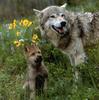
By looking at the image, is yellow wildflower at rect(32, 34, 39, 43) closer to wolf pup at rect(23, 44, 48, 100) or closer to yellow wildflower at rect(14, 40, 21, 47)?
yellow wildflower at rect(14, 40, 21, 47)

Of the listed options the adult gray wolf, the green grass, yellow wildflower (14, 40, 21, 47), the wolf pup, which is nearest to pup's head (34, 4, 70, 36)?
the adult gray wolf

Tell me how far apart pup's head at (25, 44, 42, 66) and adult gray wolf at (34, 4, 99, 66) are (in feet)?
2.93

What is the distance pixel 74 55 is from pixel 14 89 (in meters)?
1.25

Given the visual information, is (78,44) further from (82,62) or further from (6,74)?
(6,74)

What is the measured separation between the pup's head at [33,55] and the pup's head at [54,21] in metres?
0.87

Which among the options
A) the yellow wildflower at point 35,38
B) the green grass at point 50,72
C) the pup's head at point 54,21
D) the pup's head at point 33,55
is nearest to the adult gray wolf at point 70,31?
the pup's head at point 54,21

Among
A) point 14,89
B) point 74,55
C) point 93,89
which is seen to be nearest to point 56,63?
point 74,55

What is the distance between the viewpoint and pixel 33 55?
23.8 feet

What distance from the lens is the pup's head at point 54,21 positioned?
26.4 ft

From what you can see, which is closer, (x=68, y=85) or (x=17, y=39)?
(x=68, y=85)

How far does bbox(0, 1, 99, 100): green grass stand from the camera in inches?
281

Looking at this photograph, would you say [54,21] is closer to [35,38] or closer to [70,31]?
[70,31]

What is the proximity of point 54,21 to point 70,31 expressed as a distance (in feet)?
1.14

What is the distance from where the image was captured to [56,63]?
29.4 ft
